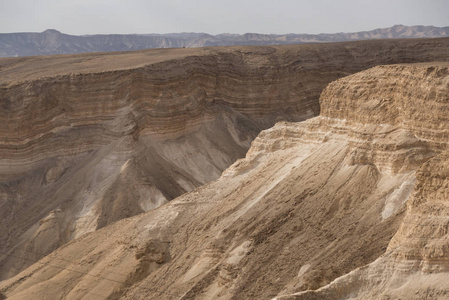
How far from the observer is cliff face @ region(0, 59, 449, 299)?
1834cm

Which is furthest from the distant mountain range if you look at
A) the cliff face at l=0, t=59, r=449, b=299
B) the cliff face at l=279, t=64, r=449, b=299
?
the cliff face at l=279, t=64, r=449, b=299

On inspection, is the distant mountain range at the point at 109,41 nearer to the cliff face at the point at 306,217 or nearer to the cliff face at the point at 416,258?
the cliff face at the point at 306,217

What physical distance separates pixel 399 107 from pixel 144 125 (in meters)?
21.7

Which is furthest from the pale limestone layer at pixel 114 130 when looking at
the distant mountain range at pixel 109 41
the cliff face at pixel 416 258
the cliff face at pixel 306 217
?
the distant mountain range at pixel 109 41

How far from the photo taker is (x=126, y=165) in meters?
37.6

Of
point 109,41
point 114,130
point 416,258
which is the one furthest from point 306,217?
point 109,41

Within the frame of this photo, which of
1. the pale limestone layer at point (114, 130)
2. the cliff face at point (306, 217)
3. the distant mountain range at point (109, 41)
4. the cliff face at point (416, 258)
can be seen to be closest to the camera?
the cliff face at point (416, 258)

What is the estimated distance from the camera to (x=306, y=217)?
2178cm

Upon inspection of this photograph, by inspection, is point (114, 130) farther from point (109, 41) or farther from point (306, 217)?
point (109, 41)

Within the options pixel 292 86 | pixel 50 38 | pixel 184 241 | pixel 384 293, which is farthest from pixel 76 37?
pixel 384 293

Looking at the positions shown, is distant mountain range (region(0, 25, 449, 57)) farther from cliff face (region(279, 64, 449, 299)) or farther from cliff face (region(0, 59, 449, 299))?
cliff face (region(279, 64, 449, 299))

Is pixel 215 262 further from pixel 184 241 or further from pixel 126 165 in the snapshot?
pixel 126 165

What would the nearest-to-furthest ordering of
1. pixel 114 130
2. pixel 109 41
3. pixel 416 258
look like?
1. pixel 416 258
2. pixel 114 130
3. pixel 109 41

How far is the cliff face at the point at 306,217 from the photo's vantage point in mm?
18344
